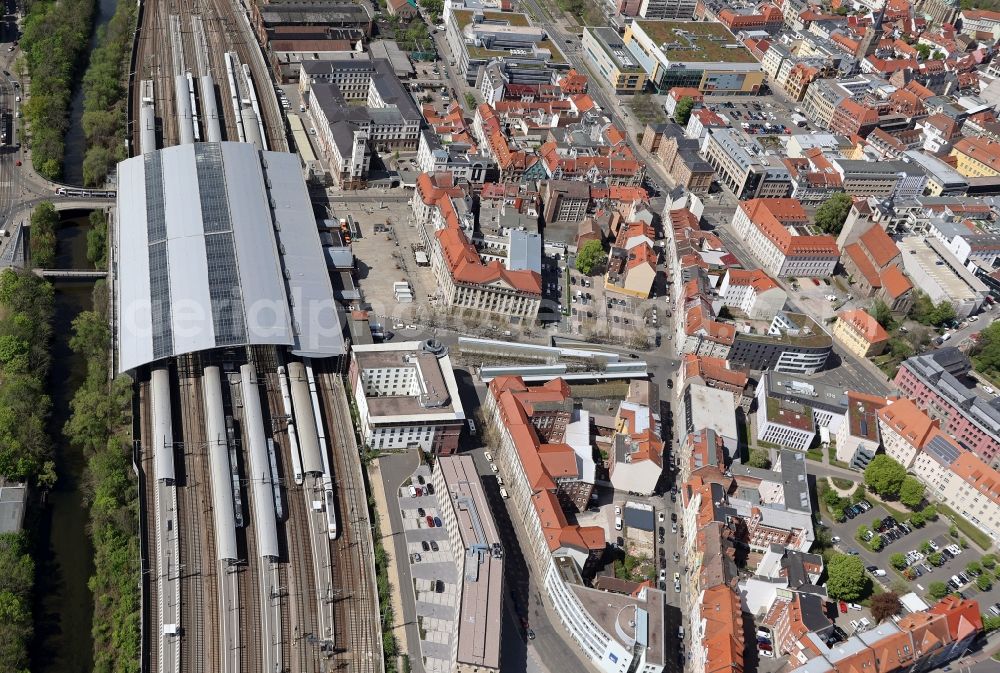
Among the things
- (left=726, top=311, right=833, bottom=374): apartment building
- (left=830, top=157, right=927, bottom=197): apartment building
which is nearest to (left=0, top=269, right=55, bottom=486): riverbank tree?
(left=726, top=311, right=833, bottom=374): apartment building

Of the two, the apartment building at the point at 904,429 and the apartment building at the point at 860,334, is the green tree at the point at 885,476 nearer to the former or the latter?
the apartment building at the point at 904,429

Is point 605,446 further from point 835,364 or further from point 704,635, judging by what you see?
point 835,364

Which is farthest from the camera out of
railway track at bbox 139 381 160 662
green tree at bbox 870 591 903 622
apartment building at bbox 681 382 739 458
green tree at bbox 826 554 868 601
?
apartment building at bbox 681 382 739 458

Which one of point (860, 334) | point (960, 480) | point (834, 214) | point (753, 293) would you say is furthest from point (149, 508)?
point (834, 214)

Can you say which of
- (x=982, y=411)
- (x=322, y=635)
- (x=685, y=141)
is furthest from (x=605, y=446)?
(x=685, y=141)

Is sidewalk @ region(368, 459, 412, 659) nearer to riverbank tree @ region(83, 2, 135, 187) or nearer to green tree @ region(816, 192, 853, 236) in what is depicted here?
riverbank tree @ region(83, 2, 135, 187)

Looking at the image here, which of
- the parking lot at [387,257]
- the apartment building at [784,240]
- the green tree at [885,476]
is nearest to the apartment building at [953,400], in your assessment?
the green tree at [885,476]

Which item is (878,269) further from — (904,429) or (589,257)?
(589,257)
